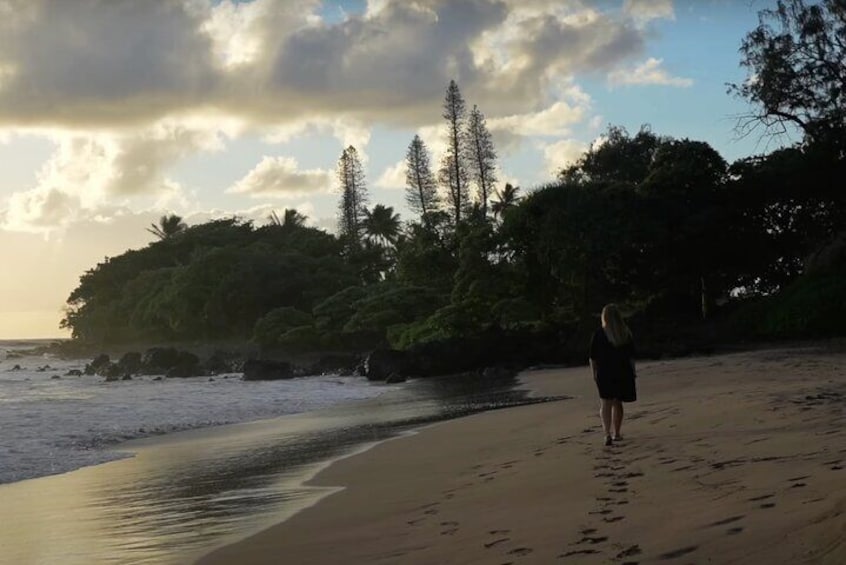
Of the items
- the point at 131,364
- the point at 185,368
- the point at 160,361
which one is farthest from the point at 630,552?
the point at 131,364

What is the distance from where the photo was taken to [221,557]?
546cm

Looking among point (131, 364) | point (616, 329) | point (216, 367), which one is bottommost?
point (216, 367)

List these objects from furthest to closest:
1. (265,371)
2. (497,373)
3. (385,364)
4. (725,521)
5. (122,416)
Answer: (265,371)
(385,364)
(497,373)
(122,416)
(725,521)

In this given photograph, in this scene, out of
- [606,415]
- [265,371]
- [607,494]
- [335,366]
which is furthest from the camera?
[335,366]

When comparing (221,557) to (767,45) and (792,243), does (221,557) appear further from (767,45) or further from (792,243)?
(792,243)

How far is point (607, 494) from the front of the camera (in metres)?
5.55

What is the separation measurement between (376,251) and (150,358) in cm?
2228

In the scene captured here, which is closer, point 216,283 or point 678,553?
point 678,553

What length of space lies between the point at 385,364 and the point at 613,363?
67.8 feet

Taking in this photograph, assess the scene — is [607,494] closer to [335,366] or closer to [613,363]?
[613,363]

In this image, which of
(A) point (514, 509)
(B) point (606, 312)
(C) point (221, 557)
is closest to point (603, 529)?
(A) point (514, 509)

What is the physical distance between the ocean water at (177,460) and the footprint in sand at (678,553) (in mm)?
3067

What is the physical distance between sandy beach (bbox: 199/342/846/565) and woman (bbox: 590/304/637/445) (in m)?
0.41

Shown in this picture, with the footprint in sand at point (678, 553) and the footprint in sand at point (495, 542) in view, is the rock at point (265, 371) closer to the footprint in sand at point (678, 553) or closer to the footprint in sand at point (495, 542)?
the footprint in sand at point (495, 542)
